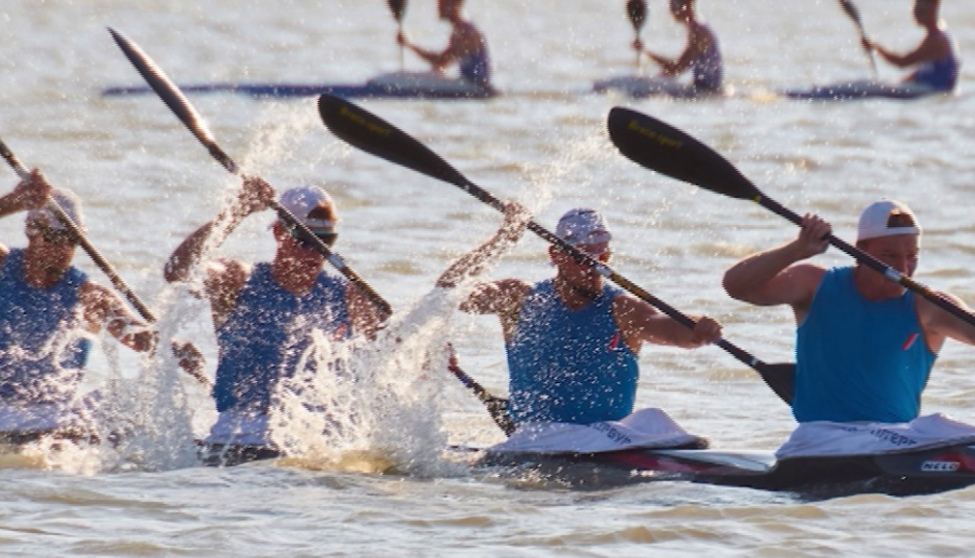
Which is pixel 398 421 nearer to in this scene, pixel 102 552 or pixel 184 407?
pixel 184 407

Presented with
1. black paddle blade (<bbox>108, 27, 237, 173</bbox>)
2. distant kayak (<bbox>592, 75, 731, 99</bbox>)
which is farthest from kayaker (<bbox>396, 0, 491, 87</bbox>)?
black paddle blade (<bbox>108, 27, 237, 173</bbox>)

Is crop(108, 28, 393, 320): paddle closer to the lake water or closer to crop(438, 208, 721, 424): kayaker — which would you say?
the lake water

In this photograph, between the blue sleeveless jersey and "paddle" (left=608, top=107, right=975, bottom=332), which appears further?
the blue sleeveless jersey

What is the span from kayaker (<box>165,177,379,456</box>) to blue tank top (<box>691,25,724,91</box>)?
13.1 metres

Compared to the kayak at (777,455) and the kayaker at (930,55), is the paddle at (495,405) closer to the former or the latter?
the kayak at (777,455)

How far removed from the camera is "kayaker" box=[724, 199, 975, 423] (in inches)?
287

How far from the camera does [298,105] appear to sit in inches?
817

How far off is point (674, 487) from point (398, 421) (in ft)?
4.05

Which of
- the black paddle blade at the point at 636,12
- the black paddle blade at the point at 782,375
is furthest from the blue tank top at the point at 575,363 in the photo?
the black paddle blade at the point at 636,12

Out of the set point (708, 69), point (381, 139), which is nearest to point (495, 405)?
point (381, 139)

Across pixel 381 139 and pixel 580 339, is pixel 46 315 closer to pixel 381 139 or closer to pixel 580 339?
pixel 381 139

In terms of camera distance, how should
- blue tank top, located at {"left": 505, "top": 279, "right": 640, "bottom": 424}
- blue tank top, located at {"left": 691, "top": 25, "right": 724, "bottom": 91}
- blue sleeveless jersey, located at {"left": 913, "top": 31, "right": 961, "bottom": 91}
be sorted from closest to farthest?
blue tank top, located at {"left": 505, "top": 279, "right": 640, "bottom": 424}, blue tank top, located at {"left": 691, "top": 25, "right": 724, "bottom": 91}, blue sleeveless jersey, located at {"left": 913, "top": 31, "right": 961, "bottom": 91}

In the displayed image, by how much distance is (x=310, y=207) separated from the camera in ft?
27.2

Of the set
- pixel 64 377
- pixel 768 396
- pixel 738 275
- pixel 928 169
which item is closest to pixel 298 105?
pixel 928 169
